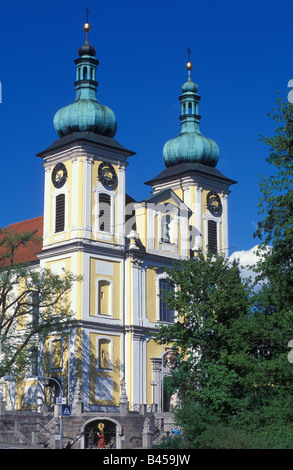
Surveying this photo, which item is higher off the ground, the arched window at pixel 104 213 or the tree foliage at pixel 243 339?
the arched window at pixel 104 213

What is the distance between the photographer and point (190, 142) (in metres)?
52.0

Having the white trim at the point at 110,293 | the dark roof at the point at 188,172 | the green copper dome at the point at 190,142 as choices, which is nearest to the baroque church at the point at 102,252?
the white trim at the point at 110,293

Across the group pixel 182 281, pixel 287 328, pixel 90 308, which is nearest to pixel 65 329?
pixel 90 308

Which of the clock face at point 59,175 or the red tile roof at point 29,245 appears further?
the red tile roof at point 29,245

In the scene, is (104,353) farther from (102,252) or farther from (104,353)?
(102,252)

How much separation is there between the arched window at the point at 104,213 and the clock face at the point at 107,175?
745 mm

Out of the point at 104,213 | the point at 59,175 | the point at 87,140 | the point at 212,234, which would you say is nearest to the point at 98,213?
the point at 104,213

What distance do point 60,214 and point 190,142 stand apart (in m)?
11.0

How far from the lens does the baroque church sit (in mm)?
43062

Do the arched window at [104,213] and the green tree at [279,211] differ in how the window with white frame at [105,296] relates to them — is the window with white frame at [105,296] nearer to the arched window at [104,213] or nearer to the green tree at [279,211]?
the arched window at [104,213]

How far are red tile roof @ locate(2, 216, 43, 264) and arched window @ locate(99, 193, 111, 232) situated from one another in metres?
3.80

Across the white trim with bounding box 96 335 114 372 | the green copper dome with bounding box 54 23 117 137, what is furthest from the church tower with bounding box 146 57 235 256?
the white trim with bounding box 96 335 114 372

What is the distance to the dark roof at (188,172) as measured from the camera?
50.7m

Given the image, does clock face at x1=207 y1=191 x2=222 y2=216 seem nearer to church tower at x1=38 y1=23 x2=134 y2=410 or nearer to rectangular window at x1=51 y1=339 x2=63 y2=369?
church tower at x1=38 y1=23 x2=134 y2=410
